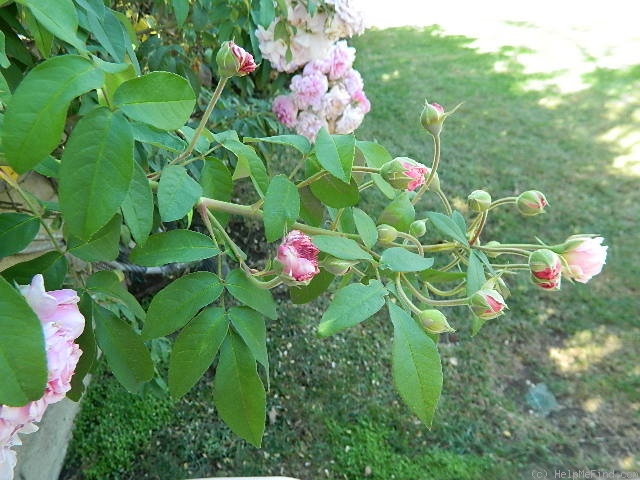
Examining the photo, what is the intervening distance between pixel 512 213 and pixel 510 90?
1.75 meters

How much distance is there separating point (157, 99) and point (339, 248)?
227 millimetres

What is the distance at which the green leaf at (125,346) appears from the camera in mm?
642

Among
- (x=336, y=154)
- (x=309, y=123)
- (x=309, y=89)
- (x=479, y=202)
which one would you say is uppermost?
(x=336, y=154)

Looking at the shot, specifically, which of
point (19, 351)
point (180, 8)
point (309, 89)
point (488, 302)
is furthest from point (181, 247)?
point (309, 89)

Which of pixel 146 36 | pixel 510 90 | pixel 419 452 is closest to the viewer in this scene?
pixel 146 36

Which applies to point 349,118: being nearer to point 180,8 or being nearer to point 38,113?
point 180,8

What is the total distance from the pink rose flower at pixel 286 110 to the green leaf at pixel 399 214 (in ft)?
3.77

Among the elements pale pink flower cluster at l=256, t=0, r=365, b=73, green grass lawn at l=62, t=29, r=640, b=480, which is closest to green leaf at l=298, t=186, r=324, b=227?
pale pink flower cluster at l=256, t=0, r=365, b=73

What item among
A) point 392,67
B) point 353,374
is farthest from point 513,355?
point 392,67

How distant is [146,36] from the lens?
5.54ft

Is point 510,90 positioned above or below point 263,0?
below

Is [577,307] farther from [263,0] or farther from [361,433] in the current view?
[263,0]

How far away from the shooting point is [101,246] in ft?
2.02

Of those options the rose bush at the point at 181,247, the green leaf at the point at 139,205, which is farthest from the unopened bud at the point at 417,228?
the green leaf at the point at 139,205
